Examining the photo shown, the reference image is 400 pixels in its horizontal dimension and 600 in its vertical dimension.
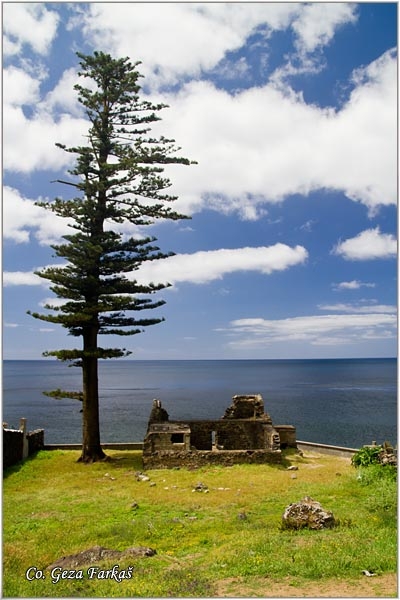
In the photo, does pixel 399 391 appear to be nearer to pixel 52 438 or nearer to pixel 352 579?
pixel 352 579

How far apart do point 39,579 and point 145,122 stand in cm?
1742

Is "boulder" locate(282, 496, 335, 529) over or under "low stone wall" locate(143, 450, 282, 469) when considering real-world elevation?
over

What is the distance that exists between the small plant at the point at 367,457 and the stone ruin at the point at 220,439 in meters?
2.83

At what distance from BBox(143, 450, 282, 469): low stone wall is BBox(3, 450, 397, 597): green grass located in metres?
0.42

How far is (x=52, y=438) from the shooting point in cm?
4122

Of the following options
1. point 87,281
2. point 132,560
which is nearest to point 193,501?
point 132,560

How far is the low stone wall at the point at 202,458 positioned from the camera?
17.0 metres

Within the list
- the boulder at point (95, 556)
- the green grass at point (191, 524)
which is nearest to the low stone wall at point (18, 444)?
the green grass at point (191, 524)

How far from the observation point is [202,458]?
17.0 metres

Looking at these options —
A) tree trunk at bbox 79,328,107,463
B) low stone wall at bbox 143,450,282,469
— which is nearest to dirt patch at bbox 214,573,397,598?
low stone wall at bbox 143,450,282,469

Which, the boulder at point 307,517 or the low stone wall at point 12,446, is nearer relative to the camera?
the boulder at point 307,517

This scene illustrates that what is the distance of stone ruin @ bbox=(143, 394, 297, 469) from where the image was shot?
55.9 feet

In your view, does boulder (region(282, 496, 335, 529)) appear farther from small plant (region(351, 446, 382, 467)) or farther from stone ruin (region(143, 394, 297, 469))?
stone ruin (region(143, 394, 297, 469))

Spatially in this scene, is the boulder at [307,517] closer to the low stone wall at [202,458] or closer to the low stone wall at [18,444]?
the low stone wall at [202,458]
